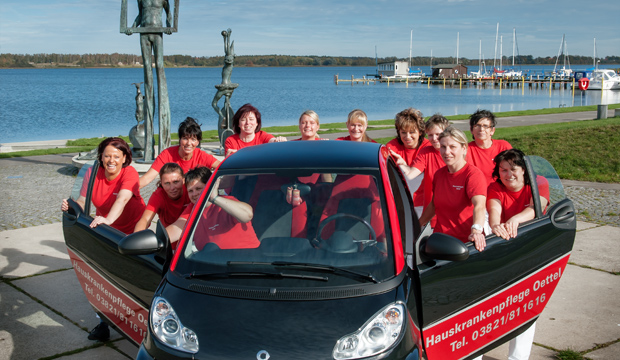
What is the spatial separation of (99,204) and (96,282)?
30.5 inches

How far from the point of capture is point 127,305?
438 centimetres

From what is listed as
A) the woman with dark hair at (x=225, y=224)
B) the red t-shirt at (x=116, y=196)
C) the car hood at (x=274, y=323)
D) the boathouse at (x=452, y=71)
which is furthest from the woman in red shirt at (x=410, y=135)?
the boathouse at (x=452, y=71)

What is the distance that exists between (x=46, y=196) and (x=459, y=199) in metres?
9.73

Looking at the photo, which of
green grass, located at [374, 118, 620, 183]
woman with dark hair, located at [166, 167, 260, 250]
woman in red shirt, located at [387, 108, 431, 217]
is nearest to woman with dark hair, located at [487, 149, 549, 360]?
woman in red shirt, located at [387, 108, 431, 217]

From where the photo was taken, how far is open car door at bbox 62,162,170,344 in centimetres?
412

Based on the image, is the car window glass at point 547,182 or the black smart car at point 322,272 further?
the car window glass at point 547,182

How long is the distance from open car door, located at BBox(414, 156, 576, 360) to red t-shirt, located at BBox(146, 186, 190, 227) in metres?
2.26

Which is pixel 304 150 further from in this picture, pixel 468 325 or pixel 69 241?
pixel 69 241

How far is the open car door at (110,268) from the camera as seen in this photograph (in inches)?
162

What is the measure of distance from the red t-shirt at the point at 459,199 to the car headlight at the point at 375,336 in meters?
1.59

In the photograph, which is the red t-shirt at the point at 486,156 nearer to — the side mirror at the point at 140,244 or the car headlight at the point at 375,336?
the car headlight at the point at 375,336

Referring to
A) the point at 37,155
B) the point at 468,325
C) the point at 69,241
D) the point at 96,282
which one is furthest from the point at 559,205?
the point at 37,155

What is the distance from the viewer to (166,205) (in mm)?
5223

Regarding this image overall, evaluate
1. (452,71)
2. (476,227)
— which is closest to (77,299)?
(476,227)
